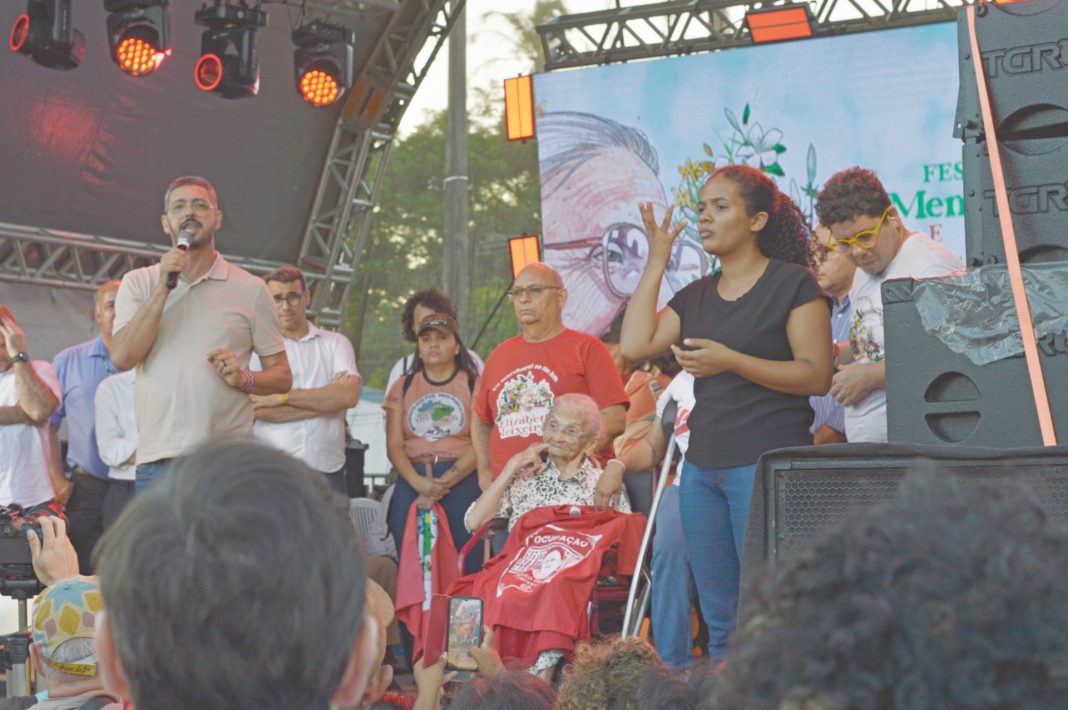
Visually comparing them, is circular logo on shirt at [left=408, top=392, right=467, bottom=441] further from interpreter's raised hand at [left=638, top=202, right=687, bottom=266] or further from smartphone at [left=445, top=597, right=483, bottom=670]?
smartphone at [left=445, top=597, right=483, bottom=670]

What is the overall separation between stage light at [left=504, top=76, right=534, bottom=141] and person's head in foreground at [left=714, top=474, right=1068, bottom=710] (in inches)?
352

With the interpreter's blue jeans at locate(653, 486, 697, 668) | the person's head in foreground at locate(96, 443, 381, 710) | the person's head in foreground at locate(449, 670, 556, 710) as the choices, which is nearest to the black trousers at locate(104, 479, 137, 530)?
the interpreter's blue jeans at locate(653, 486, 697, 668)

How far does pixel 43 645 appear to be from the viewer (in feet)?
8.02

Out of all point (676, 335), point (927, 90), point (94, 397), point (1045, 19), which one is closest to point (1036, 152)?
point (1045, 19)

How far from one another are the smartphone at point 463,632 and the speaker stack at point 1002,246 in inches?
52.2

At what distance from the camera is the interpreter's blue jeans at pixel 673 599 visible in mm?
4613

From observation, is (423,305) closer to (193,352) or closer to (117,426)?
(117,426)

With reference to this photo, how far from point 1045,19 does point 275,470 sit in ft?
8.22

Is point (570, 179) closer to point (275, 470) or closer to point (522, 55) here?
point (275, 470)

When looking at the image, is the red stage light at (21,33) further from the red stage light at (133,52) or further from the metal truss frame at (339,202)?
the metal truss frame at (339,202)

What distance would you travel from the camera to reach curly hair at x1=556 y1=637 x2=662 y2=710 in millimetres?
2479

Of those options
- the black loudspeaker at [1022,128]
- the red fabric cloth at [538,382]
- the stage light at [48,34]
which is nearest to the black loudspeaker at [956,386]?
the black loudspeaker at [1022,128]

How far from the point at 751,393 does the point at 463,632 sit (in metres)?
1.03

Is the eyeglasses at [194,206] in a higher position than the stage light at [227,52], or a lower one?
lower
